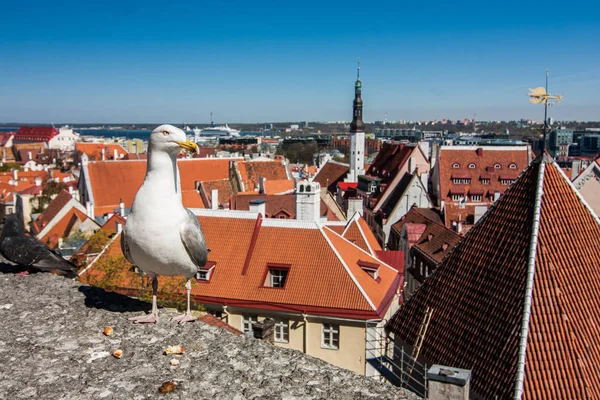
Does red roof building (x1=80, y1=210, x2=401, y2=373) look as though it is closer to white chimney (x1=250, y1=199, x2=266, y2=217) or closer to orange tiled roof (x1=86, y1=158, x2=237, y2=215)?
white chimney (x1=250, y1=199, x2=266, y2=217)

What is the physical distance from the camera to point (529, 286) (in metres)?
10.7

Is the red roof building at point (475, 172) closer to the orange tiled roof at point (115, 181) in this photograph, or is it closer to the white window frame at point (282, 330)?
the orange tiled roof at point (115, 181)

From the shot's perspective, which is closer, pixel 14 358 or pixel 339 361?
pixel 14 358

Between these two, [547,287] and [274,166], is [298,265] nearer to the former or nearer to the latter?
[547,287]

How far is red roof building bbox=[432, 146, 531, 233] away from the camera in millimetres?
49500

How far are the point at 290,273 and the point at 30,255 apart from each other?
41.2 feet

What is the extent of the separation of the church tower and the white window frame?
46.1 meters

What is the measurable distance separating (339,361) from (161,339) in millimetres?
13756

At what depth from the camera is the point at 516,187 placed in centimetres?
1232

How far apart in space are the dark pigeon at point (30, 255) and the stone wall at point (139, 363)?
142 centimetres

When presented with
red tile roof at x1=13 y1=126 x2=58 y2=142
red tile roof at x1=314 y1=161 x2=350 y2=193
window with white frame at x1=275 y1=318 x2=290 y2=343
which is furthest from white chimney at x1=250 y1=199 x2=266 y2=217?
red tile roof at x1=13 y1=126 x2=58 y2=142

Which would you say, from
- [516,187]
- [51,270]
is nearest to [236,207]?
[516,187]

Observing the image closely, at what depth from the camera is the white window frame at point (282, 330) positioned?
18734 millimetres

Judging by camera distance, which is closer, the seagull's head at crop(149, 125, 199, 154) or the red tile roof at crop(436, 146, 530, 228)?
the seagull's head at crop(149, 125, 199, 154)
